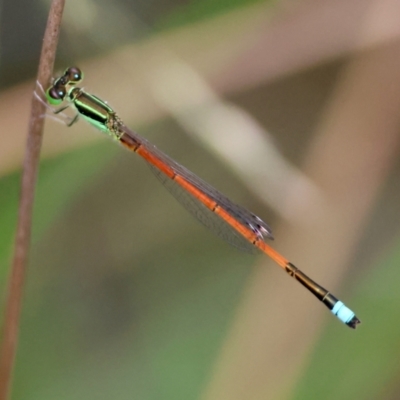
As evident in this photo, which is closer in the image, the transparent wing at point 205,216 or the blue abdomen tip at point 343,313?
the blue abdomen tip at point 343,313

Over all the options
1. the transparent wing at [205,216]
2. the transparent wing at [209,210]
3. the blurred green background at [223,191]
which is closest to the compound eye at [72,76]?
Result: the blurred green background at [223,191]

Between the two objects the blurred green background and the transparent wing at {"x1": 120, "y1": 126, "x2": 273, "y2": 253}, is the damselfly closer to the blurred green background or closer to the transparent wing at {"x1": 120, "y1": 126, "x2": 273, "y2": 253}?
the transparent wing at {"x1": 120, "y1": 126, "x2": 273, "y2": 253}

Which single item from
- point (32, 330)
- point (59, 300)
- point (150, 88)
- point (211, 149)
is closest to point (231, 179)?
point (211, 149)

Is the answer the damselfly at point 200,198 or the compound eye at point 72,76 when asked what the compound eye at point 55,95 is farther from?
the damselfly at point 200,198

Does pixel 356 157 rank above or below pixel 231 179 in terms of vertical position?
below

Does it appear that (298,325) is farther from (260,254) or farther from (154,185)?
(154,185)

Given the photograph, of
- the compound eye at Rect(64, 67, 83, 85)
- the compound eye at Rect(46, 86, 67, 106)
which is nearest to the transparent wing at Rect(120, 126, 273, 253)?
the compound eye at Rect(64, 67, 83, 85)
